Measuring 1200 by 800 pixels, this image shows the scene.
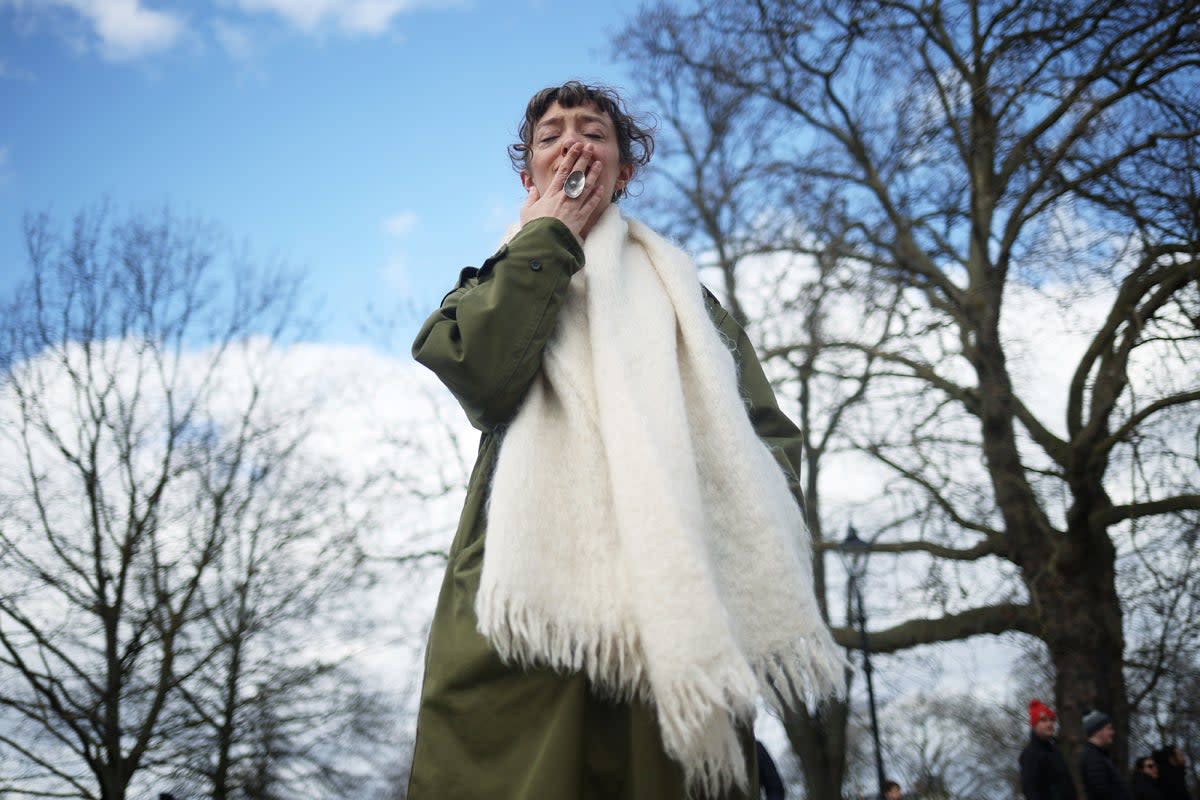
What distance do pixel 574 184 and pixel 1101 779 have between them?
21.7ft

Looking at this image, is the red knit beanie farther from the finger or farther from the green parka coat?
the finger

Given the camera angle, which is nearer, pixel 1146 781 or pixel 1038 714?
pixel 1038 714

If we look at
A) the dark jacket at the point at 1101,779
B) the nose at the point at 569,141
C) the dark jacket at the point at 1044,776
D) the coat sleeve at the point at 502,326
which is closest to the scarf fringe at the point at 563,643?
the coat sleeve at the point at 502,326

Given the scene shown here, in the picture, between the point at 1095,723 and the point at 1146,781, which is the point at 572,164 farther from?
the point at 1146,781

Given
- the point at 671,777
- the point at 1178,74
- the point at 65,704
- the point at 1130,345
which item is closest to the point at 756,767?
the point at 671,777

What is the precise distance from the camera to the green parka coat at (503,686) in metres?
1.67

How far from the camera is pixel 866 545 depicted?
10.6 metres

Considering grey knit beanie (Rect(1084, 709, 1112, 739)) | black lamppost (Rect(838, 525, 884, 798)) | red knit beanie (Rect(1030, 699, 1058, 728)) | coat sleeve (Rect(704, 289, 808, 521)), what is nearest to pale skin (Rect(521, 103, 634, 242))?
coat sleeve (Rect(704, 289, 808, 521))

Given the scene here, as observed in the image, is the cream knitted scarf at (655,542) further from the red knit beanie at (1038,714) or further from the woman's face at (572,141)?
the red knit beanie at (1038,714)

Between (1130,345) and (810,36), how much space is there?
5180mm

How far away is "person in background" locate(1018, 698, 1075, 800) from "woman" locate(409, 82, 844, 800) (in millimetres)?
6399

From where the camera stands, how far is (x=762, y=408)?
7.22ft

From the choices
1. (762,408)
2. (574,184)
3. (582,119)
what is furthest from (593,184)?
(762,408)

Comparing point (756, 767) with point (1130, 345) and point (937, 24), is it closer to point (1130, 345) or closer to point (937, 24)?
point (1130, 345)
